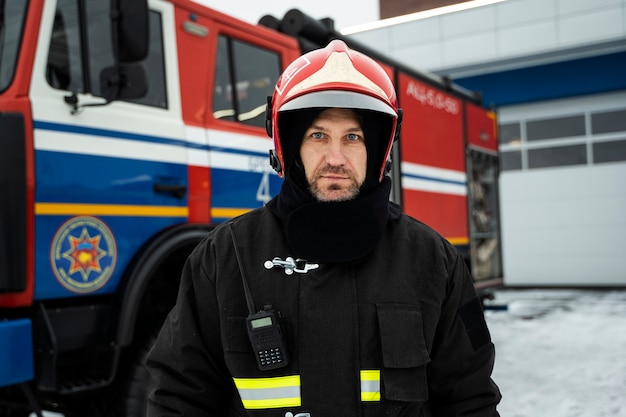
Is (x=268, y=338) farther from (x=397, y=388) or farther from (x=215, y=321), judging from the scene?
(x=397, y=388)

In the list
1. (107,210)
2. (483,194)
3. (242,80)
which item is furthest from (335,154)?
(483,194)

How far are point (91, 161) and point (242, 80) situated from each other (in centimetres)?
125

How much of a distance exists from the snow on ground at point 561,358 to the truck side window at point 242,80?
2.61 meters

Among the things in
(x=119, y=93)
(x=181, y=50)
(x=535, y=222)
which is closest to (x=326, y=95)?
(x=119, y=93)

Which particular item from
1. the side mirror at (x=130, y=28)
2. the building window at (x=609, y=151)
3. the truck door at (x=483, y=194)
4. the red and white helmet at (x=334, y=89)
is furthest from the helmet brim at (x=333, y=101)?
the building window at (x=609, y=151)

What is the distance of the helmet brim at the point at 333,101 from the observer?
149 centimetres

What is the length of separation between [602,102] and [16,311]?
38.9 ft

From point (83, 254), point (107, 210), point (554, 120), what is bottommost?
point (83, 254)

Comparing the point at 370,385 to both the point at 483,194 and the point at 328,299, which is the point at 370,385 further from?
the point at 483,194

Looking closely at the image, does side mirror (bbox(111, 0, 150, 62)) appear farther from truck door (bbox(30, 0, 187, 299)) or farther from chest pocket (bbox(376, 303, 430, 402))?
chest pocket (bbox(376, 303, 430, 402))

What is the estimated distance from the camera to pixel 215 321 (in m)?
1.49

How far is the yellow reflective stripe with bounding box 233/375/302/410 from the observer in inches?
54.8

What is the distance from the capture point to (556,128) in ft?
41.0

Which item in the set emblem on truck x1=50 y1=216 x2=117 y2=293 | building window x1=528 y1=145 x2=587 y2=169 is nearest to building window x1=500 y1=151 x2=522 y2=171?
building window x1=528 y1=145 x2=587 y2=169
